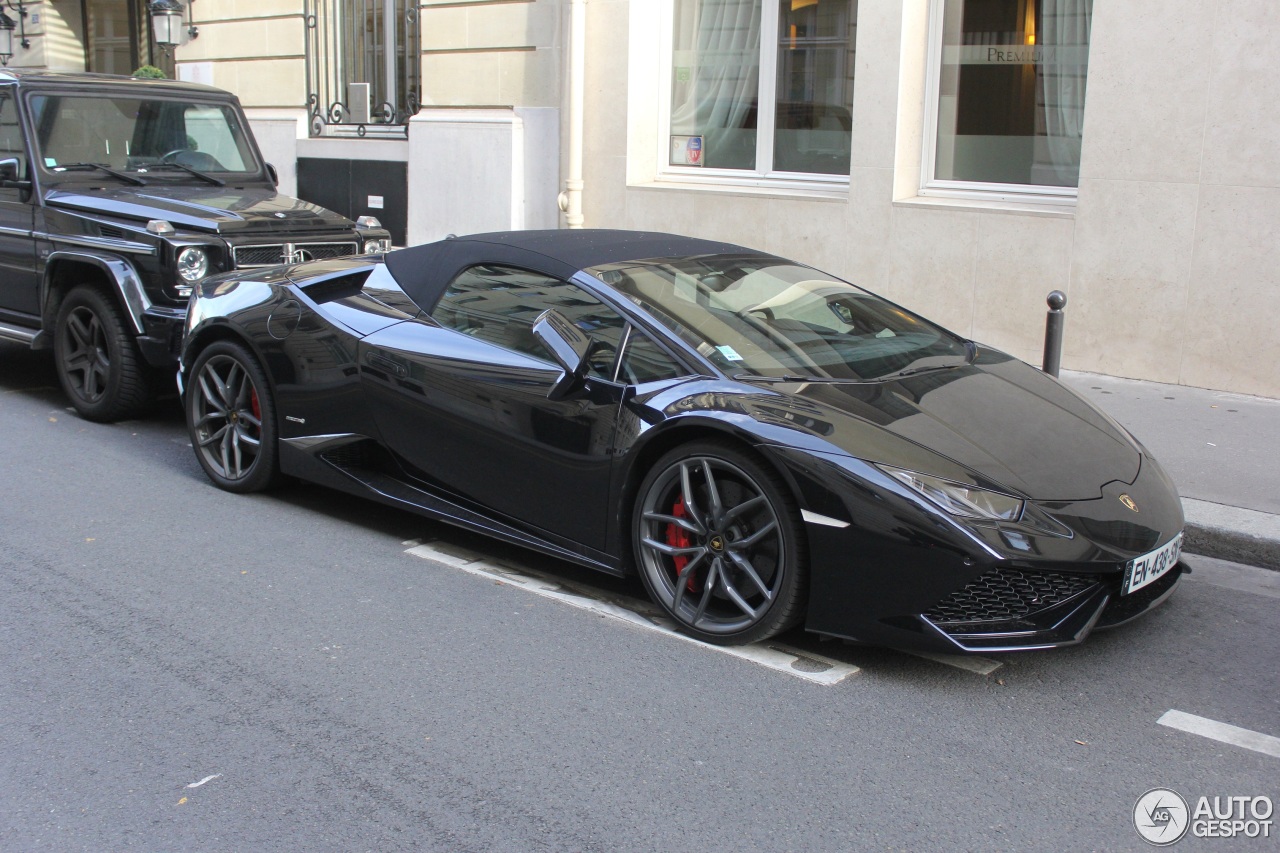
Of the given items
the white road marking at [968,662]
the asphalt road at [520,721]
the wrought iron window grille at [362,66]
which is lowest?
the asphalt road at [520,721]

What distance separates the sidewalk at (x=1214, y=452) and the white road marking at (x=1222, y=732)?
6.35 feet

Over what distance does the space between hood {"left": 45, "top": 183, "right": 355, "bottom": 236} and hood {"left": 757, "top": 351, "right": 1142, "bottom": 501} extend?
4553 mm

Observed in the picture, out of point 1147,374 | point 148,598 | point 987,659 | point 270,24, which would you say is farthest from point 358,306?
point 270,24

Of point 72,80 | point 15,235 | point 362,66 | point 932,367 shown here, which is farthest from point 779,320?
point 362,66

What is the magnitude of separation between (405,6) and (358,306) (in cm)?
1012

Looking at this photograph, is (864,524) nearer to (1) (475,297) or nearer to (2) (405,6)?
(1) (475,297)

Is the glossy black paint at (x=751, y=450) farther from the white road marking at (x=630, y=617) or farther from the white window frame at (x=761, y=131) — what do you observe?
the white window frame at (x=761, y=131)

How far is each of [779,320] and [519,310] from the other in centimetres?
106

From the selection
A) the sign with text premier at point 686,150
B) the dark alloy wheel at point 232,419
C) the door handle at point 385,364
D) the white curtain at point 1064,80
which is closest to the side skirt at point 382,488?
the dark alloy wheel at point 232,419

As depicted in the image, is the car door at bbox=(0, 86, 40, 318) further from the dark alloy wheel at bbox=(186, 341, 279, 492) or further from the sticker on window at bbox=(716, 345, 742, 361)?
the sticker on window at bbox=(716, 345, 742, 361)

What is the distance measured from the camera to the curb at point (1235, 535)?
5.54 metres

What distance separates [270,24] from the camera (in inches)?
625

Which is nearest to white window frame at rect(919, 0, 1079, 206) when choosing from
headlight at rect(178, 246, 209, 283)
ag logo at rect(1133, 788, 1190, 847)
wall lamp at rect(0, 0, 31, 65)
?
headlight at rect(178, 246, 209, 283)

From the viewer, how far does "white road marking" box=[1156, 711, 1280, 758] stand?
373 cm
